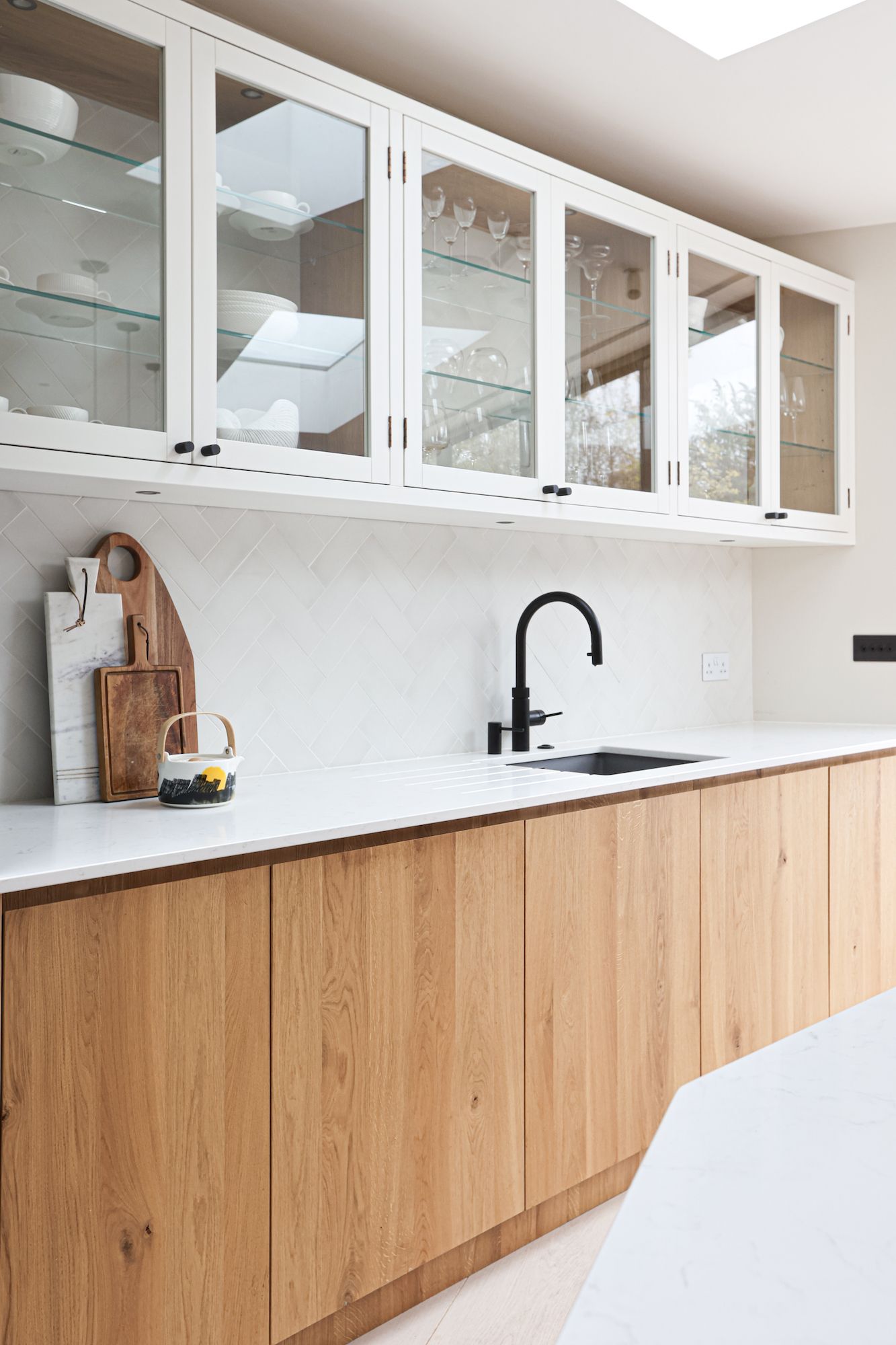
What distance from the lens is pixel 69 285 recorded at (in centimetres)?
161

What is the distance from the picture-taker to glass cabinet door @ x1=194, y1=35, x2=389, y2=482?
173 cm

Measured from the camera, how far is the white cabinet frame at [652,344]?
2283 mm

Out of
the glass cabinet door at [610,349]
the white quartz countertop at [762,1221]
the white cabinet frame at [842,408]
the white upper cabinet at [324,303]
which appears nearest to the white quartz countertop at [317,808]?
the white upper cabinet at [324,303]

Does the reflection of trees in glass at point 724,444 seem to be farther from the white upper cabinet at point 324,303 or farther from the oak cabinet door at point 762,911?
the oak cabinet door at point 762,911

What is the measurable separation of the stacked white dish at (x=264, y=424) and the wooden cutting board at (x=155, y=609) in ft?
1.07

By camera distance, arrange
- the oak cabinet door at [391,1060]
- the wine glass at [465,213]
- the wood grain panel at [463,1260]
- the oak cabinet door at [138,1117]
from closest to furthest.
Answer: the oak cabinet door at [138,1117] < the oak cabinet door at [391,1060] < the wood grain panel at [463,1260] < the wine glass at [465,213]

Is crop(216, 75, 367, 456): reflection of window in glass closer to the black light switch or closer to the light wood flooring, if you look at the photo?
the light wood flooring

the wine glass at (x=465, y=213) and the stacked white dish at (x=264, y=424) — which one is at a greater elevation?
the wine glass at (x=465, y=213)

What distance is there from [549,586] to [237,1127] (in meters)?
1.67

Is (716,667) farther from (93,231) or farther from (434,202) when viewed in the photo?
(93,231)

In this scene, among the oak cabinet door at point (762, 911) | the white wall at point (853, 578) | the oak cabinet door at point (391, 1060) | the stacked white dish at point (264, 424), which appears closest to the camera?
the oak cabinet door at point (391, 1060)

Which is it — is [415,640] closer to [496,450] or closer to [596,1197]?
[496,450]

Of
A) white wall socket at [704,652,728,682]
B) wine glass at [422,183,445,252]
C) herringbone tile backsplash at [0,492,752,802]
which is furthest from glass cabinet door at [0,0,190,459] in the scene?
white wall socket at [704,652,728,682]

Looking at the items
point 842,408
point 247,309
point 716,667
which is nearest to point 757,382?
point 842,408
